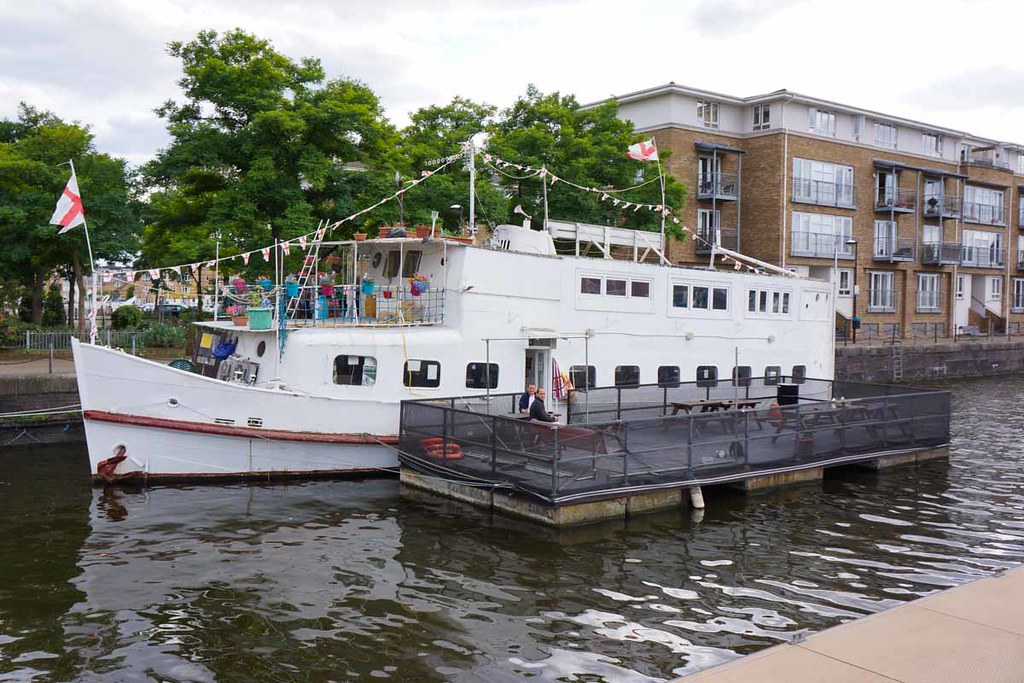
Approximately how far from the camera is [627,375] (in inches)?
865

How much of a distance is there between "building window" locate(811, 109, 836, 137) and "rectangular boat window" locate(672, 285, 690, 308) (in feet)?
110

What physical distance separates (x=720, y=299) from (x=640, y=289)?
298cm

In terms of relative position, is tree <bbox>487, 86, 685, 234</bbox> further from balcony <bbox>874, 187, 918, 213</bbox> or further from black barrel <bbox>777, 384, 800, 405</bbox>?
balcony <bbox>874, 187, 918, 213</bbox>

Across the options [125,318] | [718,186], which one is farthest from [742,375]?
[125,318]

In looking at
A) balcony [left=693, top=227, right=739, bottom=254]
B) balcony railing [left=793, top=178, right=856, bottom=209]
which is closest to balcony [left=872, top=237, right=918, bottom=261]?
balcony railing [left=793, top=178, right=856, bottom=209]

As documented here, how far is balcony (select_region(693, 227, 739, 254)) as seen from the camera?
1927 inches

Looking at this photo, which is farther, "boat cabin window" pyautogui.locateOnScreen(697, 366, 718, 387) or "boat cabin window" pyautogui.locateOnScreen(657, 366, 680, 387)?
"boat cabin window" pyautogui.locateOnScreen(697, 366, 718, 387)

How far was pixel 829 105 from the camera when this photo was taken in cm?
5122

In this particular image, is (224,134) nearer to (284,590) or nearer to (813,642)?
(284,590)

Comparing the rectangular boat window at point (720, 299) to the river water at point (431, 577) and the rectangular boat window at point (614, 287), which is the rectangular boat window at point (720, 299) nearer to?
the rectangular boat window at point (614, 287)

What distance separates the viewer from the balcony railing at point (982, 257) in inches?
2462

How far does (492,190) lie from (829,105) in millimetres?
28965

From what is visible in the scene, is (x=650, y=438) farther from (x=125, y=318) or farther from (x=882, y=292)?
(x=882, y=292)

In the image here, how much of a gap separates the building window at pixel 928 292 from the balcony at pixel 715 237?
16.8m
